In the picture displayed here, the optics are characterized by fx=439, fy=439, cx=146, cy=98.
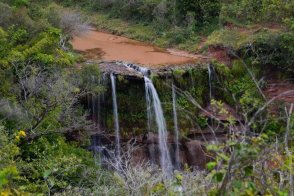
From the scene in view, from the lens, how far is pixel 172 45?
82.8ft

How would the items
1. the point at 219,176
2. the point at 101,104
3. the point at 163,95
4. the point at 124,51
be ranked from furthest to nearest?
the point at 124,51 → the point at 163,95 → the point at 101,104 → the point at 219,176

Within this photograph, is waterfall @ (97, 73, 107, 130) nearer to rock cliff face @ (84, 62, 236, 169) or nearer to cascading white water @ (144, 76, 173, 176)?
rock cliff face @ (84, 62, 236, 169)

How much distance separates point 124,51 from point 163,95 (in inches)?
229

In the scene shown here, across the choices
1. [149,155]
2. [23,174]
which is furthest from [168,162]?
[23,174]

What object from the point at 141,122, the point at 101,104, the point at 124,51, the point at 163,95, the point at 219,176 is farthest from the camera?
the point at 124,51

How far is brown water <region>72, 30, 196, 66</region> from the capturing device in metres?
22.0

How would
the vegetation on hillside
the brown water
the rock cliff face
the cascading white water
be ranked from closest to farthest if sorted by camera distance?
1. the vegetation on hillside
2. the rock cliff face
3. the cascading white water
4. the brown water

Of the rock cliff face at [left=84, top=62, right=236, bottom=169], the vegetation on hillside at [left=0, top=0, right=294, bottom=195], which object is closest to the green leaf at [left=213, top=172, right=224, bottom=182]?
the vegetation on hillside at [left=0, top=0, right=294, bottom=195]

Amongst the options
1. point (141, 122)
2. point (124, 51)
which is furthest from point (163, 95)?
point (124, 51)

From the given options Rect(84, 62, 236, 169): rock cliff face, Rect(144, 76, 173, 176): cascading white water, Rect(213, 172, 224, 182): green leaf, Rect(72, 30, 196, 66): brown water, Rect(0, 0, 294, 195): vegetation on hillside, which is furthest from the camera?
Rect(72, 30, 196, 66): brown water

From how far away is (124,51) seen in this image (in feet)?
78.4

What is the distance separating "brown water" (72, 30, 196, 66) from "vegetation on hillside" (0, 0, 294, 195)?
1.12 m

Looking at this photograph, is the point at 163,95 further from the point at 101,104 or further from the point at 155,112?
the point at 101,104

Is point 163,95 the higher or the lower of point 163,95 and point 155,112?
the higher
